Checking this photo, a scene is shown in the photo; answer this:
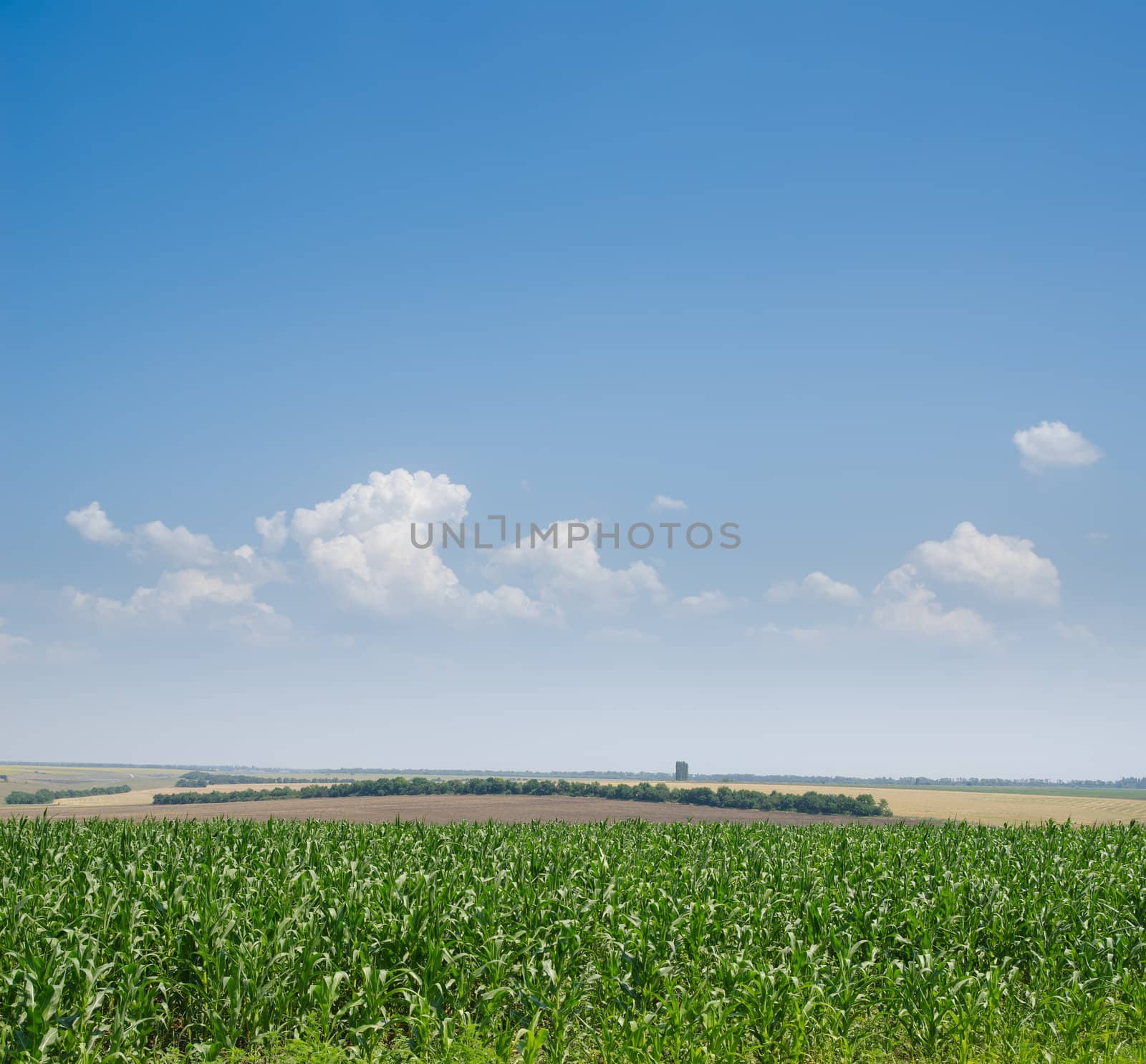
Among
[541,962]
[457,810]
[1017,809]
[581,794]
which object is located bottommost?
[1017,809]

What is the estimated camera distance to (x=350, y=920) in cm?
982

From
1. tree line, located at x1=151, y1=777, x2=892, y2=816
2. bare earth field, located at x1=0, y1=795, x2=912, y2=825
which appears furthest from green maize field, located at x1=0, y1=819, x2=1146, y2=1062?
tree line, located at x1=151, y1=777, x2=892, y2=816

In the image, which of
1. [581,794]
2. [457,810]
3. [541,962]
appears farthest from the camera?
[581,794]

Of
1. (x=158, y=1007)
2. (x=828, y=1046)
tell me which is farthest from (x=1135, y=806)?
(x=158, y=1007)

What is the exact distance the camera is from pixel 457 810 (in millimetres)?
47344

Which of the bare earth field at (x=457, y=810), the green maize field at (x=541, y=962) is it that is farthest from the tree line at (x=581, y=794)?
the green maize field at (x=541, y=962)

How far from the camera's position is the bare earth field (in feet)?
131

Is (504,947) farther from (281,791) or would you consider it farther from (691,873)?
(281,791)

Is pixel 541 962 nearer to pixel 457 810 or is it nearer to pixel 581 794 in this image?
pixel 457 810

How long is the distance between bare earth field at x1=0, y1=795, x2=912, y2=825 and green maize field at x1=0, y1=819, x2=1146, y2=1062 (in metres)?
25.2

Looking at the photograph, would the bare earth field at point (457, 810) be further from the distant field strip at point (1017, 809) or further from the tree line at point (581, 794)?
the distant field strip at point (1017, 809)

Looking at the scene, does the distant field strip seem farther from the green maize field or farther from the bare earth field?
the green maize field

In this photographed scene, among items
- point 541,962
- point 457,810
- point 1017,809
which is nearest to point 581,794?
point 457,810

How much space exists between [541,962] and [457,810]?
4004cm
